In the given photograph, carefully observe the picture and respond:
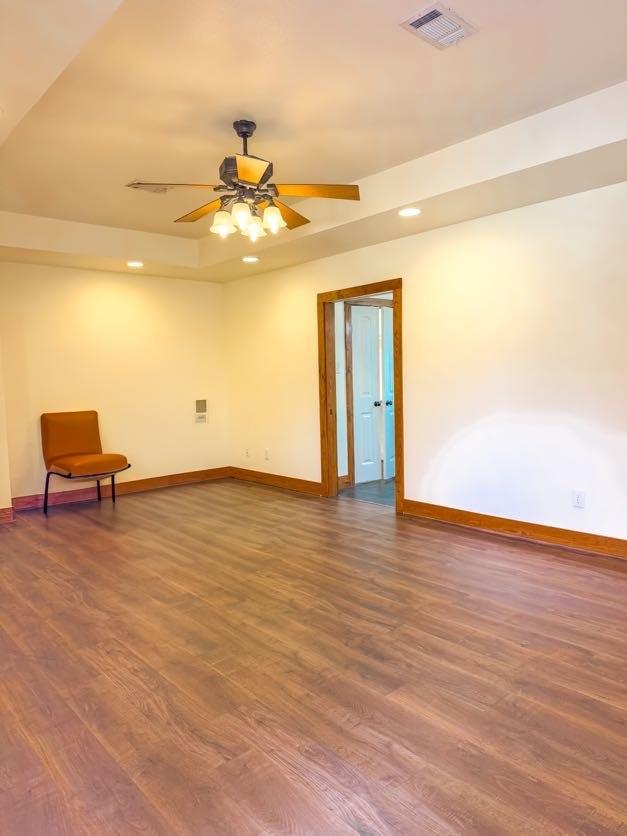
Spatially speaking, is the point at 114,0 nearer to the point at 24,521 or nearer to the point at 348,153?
the point at 348,153

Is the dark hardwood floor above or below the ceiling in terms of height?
below

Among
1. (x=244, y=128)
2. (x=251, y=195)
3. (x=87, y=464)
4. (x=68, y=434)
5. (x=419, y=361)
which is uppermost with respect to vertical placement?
(x=244, y=128)

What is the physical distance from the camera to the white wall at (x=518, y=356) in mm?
3699

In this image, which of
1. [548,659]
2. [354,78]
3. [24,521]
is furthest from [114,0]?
[24,521]

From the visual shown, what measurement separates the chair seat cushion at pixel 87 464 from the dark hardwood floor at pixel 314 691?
127 centimetres

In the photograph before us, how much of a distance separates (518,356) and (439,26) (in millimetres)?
2396

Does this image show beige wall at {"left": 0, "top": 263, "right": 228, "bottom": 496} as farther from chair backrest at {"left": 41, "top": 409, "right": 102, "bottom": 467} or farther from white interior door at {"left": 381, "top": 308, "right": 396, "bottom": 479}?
white interior door at {"left": 381, "top": 308, "right": 396, "bottom": 479}

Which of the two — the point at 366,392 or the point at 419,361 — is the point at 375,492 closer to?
the point at 366,392

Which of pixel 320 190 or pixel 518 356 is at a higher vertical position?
pixel 320 190

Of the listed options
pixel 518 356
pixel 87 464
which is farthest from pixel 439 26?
pixel 87 464

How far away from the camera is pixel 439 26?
235 cm

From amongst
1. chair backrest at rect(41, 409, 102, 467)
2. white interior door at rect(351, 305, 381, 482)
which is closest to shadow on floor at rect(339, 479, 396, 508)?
white interior door at rect(351, 305, 381, 482)

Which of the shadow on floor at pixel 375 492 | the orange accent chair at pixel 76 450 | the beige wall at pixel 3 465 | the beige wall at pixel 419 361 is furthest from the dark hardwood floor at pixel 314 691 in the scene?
the shadow on floor at pixel 375 492

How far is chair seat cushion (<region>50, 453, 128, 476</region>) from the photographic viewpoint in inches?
205
